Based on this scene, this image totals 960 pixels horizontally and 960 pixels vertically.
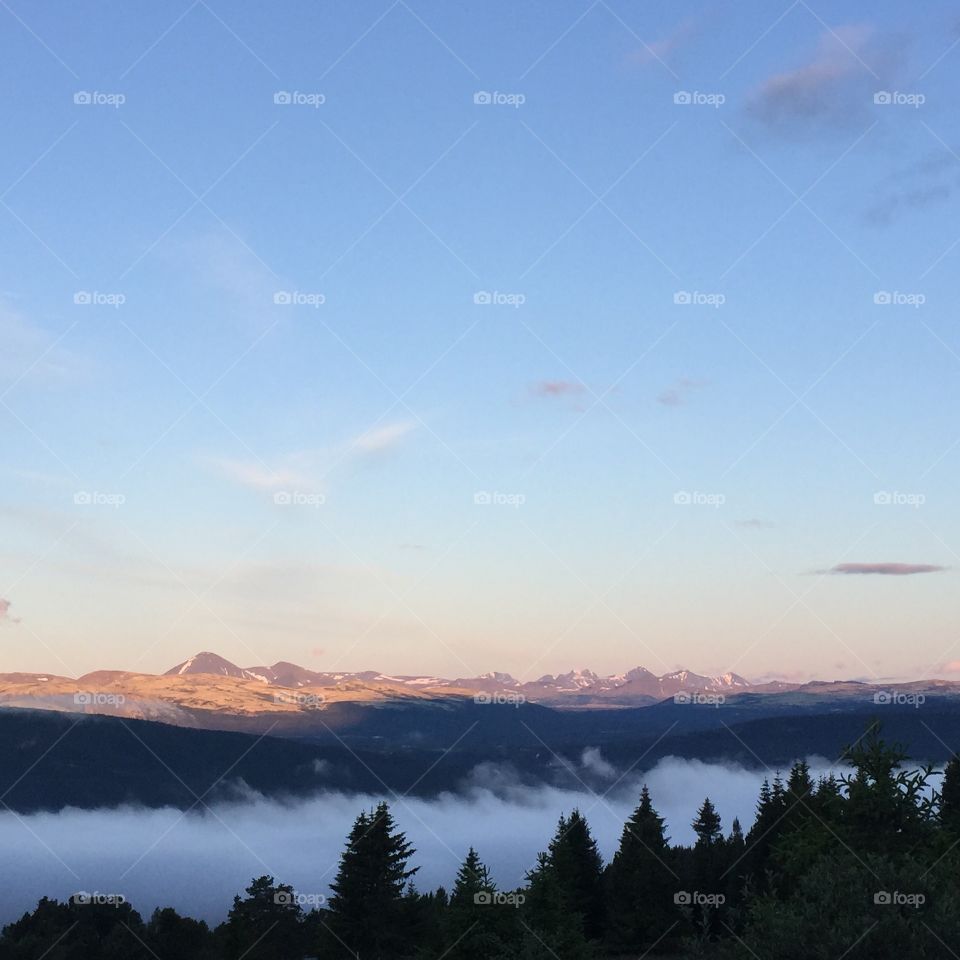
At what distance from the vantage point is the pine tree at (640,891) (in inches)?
3270

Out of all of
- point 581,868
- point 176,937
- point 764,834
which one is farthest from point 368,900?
point 176,937

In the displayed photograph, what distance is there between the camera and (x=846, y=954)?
1182 inches

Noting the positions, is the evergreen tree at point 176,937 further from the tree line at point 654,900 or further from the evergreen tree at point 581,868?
the evergreen tree at point 581,868

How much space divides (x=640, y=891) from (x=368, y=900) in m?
20.0

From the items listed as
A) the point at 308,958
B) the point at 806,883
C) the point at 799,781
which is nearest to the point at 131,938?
the point at 308,958

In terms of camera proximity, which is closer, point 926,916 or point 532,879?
point 926,916

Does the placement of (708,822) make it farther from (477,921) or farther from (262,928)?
(477,921)

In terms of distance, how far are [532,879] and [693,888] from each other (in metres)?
37.7

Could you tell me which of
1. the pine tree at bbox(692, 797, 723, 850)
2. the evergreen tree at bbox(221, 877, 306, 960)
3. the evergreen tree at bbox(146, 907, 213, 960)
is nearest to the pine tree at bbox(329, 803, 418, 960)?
the evergreen tree at bbox(221, 877, 306, 960)

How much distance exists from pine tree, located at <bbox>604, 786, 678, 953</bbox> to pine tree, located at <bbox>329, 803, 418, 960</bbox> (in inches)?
604

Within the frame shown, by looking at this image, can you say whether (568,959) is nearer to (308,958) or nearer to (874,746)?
(874,746)

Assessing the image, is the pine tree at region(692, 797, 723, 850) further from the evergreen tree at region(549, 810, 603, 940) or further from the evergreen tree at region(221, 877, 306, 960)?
the evergreen tree at region(221, 877, 306, 960)

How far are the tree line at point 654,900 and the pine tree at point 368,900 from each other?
3.8 inches

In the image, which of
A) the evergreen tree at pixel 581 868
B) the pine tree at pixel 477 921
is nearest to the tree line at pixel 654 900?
the pine tree at pixel 477 921
